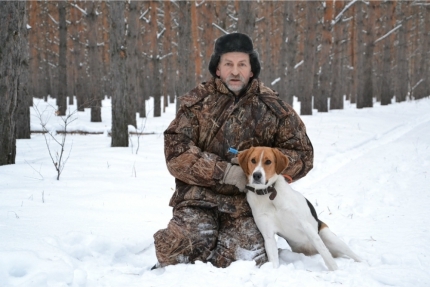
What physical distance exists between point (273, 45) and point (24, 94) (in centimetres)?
3006

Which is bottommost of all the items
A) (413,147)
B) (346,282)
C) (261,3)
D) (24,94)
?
(346,282)

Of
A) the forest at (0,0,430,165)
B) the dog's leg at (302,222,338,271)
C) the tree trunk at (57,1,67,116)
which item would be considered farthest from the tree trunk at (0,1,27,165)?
the tree trunk at (57,1,67,116)

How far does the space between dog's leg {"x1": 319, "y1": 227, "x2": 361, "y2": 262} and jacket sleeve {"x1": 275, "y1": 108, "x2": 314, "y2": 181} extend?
606 mm

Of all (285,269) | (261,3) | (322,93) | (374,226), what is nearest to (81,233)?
(285,269)

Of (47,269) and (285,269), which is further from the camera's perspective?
(285,269)

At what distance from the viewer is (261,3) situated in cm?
3328

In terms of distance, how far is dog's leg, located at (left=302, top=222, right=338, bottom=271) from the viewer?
3338 mm

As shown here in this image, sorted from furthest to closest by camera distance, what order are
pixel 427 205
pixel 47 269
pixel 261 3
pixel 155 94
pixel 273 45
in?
pixel 273 45 < pixel 261 3 < pixel 155 94 < pixel 427 205 < pixel 47 269

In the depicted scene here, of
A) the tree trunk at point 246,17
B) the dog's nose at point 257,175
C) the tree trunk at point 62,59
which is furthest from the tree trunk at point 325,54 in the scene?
the dog's nose at point 257,175

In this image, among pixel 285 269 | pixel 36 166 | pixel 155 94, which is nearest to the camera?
pixel 285 269

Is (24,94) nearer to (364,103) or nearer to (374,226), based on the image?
(374,226)

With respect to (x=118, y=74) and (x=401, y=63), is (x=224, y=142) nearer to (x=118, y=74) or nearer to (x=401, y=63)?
(x=118, y=74)

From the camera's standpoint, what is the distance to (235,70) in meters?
3.88

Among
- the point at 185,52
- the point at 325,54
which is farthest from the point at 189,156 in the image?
the point at 325,54
